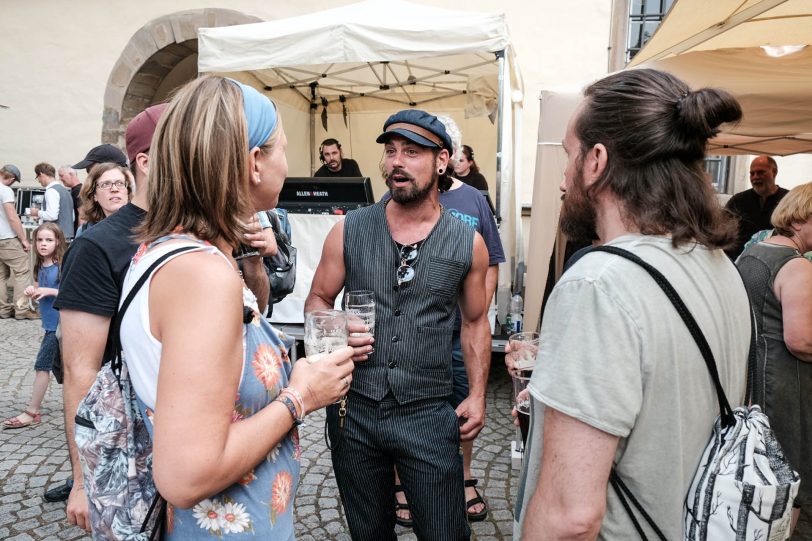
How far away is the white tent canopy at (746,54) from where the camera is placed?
3154 mm

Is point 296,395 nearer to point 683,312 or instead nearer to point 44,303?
point 683,312

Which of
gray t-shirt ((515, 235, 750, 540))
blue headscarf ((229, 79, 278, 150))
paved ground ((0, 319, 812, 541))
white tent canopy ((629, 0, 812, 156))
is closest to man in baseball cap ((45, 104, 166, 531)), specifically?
blue headscarf ((229, 79, 278, 150))

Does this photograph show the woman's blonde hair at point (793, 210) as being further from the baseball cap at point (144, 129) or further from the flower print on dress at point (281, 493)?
the baseball cap at point (144, 129)

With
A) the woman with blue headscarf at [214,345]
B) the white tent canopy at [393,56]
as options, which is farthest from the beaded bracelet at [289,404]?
the white tent canopy at [393,56]

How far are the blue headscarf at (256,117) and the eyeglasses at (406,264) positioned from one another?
98 centimetres

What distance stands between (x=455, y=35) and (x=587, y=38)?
3.64 meters

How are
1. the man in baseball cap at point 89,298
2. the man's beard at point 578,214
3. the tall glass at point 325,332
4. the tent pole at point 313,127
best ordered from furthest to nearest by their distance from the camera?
the tent pole at point 313,127 → the man in baseball cap at point 89,298 → the tall glass at point 325,332 → the man's beard at point 578,214

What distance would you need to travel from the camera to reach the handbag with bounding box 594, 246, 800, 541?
3.33ft

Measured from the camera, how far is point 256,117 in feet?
3.93

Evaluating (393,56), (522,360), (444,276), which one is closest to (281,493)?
(522,360)

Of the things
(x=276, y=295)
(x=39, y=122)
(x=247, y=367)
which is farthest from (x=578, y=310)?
(x=39, y=122)

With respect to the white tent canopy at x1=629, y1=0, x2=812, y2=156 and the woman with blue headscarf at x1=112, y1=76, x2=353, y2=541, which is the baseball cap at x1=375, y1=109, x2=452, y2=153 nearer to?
the woman with blue headscarf at x1=112, y1=76, x2=353, y2=541

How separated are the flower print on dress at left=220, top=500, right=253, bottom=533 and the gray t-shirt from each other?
598 millimetres

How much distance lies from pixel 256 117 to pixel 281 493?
78cm
